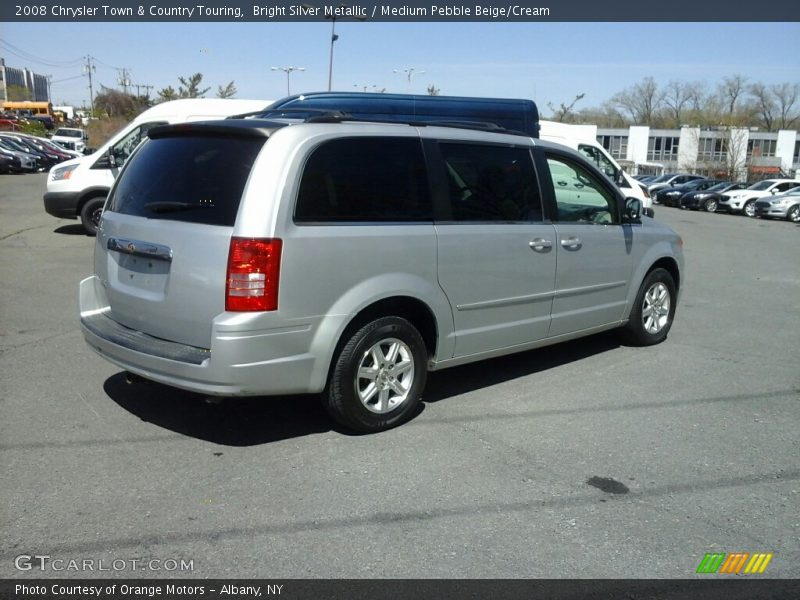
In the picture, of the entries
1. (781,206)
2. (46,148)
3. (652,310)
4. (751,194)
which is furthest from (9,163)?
(751,194)

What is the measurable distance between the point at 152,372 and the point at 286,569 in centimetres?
166

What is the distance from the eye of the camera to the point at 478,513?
12.2 feet

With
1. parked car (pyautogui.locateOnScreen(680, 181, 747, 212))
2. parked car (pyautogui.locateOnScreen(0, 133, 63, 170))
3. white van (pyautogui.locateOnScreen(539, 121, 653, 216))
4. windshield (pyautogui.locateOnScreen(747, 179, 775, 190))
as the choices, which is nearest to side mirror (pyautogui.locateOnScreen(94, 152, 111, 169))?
white van (pyautogui.locateOnScreen(539, 121, 653, 216))

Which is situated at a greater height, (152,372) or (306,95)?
(306,95)

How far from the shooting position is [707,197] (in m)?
36.1

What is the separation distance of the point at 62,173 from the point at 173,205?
10011mm

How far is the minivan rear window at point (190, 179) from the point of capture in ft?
14.0

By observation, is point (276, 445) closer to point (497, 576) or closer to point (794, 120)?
point (497, 576)

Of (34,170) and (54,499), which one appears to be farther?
(34,170)

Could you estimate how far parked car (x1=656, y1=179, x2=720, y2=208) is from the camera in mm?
38781

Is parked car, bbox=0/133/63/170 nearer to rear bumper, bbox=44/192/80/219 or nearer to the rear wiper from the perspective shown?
rear bumper, bbox=44/192/80/219

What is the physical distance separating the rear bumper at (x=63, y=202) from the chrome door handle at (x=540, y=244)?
1009cm
